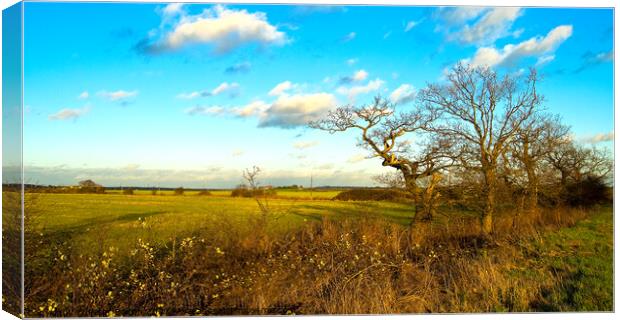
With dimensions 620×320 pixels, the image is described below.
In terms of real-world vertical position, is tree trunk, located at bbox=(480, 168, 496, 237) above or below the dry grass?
above

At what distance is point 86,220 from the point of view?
7.67 m

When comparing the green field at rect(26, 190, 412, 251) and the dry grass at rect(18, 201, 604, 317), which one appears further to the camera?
the green field at rect(26, 190, 412, 251)

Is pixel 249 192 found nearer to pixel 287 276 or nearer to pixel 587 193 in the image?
pixel 287 276

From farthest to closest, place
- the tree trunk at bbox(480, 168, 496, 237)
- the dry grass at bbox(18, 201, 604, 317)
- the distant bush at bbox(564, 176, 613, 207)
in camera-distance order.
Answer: the distant bush at bbox(564, 176, 613, 207) < the tree trunk at bbox(480, 168, 496, 237) < the dry grass at bbox(18, 201, 604, 317)

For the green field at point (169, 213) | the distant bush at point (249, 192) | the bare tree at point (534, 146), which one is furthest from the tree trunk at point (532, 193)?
the distant bush at point (249, 192)

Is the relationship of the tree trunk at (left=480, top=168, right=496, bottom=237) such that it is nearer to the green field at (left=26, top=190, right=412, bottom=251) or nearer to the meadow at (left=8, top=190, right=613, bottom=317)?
the meadow at (left=8, top=190, right=613, bottom=317)

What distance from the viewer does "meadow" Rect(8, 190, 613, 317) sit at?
6.51m

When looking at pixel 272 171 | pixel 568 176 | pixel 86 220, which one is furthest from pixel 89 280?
pixel 568 176

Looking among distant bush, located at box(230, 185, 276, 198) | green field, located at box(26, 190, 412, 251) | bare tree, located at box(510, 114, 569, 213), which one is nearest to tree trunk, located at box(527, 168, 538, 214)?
bare tree, located at box(510, 114, 569, 213)

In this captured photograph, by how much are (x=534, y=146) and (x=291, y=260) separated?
4.03 metres

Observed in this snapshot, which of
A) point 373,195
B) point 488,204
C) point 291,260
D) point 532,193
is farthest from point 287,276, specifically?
point 532,193

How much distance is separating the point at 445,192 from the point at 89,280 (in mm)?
4955

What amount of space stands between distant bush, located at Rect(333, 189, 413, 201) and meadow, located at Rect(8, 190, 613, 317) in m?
0.10

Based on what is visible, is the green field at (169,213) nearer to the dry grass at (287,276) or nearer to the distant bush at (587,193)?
the dry grass at (287,276)
